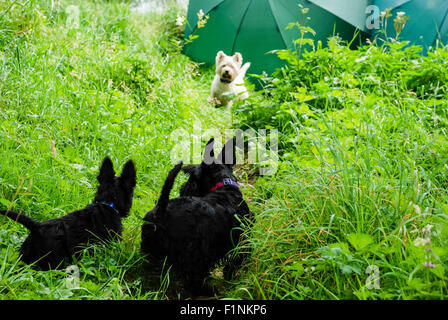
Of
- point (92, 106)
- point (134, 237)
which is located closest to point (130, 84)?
point (92, 106)

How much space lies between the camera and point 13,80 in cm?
400

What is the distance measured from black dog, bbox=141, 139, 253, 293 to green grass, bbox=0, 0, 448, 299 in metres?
0.15

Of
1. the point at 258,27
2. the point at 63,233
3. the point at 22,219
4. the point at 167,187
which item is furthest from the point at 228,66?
the point at 22,219

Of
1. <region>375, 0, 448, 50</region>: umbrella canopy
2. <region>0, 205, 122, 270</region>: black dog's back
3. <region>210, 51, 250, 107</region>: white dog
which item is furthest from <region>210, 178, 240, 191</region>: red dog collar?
<region>375, 0, 448, 50</region>: umbrella canopy

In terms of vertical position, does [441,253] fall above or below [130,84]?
below

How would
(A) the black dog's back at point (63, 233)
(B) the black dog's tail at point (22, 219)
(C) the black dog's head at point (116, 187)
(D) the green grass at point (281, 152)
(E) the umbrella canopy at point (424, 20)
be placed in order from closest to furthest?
1. (D) the green grass at point (281, 152)
2. (B) the black dog's tail at point (22, 219)
3. (A) the black dog's back at point (63, 233)
4. (C) the black dog's head at point (116, 187)
5. (E) the umbrella canopy at point (424, 20)

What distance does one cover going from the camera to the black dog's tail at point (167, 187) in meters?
2.32

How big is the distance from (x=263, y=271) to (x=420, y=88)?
124 inches

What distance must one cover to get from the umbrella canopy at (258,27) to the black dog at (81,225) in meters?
3.81

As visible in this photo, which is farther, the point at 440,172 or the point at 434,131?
the point at 434,131

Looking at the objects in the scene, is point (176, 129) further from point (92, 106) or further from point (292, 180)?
point (292, 180)

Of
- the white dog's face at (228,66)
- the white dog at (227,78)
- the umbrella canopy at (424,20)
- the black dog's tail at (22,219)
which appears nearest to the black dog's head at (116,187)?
the black dog's tail at (22,219)

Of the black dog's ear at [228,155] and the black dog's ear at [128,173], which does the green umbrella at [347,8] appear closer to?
the black dog's ear at [228,155]

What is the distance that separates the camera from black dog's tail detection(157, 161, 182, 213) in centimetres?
232
